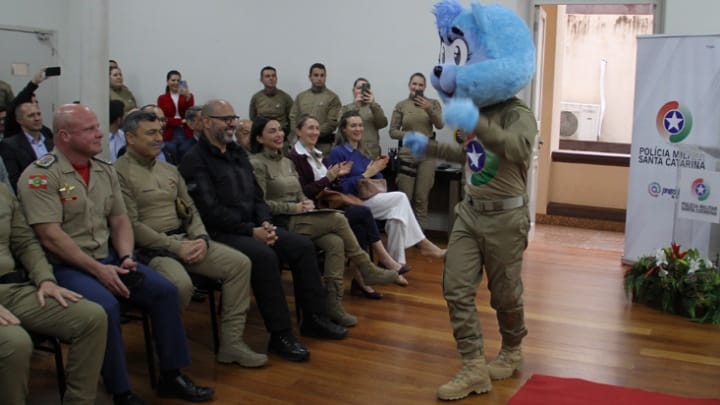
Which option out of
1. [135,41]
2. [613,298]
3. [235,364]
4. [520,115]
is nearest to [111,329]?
[235,364]

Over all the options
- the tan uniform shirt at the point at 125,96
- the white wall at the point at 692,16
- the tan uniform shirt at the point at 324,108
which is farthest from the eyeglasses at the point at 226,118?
the tan uniform shirt at the point at 125,96

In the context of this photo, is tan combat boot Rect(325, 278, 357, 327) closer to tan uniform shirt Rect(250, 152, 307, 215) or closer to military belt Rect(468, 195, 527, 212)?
tan uniform shirt Rect(250, 152, 307, 215)

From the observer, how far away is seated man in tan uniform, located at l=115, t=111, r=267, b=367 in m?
3.76

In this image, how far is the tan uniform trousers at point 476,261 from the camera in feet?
11.5

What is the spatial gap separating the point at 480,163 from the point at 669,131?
3173 mm

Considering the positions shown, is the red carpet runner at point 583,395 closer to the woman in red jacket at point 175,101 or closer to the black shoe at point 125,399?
the black shoe at point 125,399

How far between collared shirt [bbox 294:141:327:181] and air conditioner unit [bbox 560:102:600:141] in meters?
6.87

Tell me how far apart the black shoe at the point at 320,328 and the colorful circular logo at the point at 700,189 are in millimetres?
2942

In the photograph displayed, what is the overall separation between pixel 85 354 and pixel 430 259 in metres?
→ 3.89

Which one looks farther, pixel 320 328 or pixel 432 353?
pixel 320 328

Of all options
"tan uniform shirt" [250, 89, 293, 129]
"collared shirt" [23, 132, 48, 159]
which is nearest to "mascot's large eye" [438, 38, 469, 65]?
"collared shirt" [23, 132, 48, 159]

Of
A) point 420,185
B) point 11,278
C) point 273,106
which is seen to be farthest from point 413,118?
point 11,278

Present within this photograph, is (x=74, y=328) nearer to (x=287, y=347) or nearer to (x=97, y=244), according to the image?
(x=97, y=244)

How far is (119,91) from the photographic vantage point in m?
9.00
